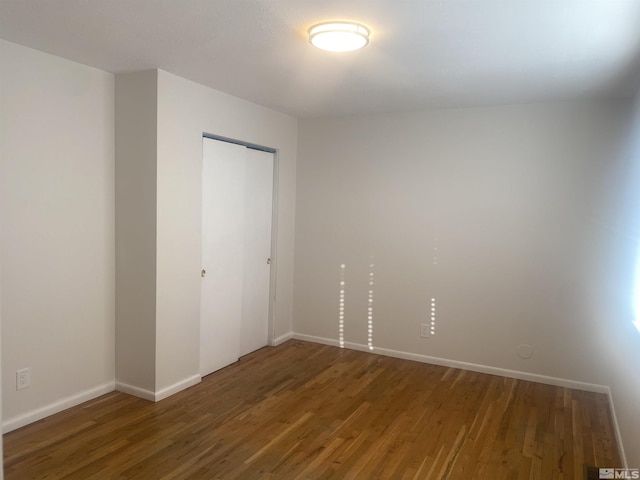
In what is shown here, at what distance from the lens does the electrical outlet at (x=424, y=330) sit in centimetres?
460

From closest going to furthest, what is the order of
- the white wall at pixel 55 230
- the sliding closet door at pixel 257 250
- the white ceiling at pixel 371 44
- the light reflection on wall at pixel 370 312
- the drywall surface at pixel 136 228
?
the white ceiling at pixel 371 44 → the white wall at pixel 55 230 → the drywall surface at pixel 136 228 → the sliding closet door at pixel 257 250 → the light reflection on wall at pixel 370 312

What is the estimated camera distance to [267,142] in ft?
15.3

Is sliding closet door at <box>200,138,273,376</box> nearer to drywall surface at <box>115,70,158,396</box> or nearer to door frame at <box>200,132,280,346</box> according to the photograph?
door frame at <box>200,132,280,346</box>

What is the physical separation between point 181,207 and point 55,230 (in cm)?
87

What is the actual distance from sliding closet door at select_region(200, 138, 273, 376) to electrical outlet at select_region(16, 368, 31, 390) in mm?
1286

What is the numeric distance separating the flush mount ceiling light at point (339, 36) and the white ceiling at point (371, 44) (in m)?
0.06

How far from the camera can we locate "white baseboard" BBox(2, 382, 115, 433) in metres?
3.03

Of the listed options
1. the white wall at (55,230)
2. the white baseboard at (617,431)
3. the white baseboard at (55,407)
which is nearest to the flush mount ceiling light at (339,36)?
the white wall at (55,230)

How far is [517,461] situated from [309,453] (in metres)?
1.24

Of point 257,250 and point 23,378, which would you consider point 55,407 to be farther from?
point 257,250

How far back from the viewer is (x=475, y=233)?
4344 mm

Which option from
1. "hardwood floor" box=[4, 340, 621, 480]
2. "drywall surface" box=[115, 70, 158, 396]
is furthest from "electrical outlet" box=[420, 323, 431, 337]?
"drywall surface" box=[115, 70, 158, 396]

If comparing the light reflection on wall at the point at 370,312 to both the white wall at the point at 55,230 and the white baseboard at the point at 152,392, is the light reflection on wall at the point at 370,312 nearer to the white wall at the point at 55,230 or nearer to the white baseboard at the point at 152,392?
the white baseboard at the point at 152,392

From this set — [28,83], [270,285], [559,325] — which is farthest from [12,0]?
[559,325]
